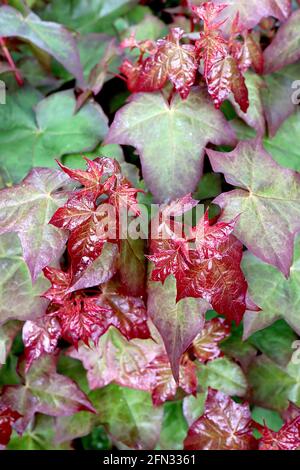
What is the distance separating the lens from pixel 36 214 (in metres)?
0.80

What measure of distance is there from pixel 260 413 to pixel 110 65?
73 cm

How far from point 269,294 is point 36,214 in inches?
15.4

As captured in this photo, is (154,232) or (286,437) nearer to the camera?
(154,232)

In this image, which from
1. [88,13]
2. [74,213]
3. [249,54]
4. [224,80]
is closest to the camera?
[74,213]

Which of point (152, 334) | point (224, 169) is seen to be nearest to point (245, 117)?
point (224, 169)

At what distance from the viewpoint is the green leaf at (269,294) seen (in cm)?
88

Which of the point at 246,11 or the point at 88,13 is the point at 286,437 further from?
the point at 88,13

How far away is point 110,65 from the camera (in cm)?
108

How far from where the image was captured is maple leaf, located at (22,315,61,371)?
87 centimetres

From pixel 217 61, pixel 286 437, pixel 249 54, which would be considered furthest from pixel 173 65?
pixel 286 437

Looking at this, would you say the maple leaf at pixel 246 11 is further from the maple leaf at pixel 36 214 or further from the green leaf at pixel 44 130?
the maple leaf at pixel 36 214

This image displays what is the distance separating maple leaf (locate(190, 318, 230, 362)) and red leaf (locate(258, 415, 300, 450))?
5.8 inches

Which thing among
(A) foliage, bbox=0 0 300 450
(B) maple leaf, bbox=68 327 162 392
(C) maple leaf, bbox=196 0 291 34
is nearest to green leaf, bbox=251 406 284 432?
(A) foliage, bbox=0 0 300 450
